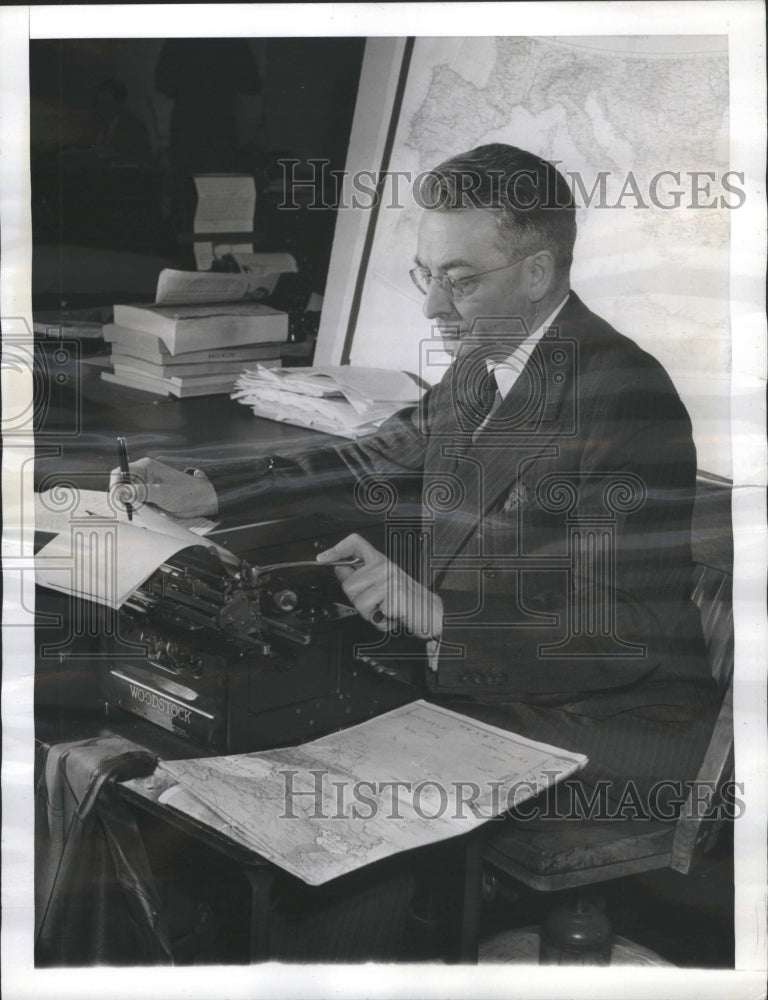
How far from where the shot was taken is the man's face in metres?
1.73

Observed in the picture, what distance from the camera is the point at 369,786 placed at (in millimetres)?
1742

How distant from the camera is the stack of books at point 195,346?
5.79 feet

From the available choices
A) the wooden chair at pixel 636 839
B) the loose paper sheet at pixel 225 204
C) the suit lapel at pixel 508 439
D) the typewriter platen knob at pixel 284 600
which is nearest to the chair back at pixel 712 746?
the wooden chair at pixel 636 839

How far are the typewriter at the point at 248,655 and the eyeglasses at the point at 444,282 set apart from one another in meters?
0.37

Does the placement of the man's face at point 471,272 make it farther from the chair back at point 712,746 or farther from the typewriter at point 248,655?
the chair back at point 712,746

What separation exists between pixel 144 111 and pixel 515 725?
98 cm

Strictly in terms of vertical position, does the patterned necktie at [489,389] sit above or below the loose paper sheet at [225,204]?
below

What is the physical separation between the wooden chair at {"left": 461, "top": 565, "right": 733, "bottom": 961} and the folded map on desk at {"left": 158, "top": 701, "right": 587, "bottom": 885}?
69 millimetres

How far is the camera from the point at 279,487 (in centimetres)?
176

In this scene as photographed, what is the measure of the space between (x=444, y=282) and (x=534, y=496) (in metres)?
0.32

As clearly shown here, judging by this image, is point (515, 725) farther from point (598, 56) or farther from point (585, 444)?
point (598, 56)

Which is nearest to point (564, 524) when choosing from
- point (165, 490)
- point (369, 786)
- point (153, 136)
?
point (369, 786)

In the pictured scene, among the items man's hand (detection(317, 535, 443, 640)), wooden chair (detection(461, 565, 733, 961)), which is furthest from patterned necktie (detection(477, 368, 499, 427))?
wooden chair (detection(461, 565, 733, 961))

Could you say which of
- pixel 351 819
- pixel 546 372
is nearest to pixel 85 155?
pixel 546 372
